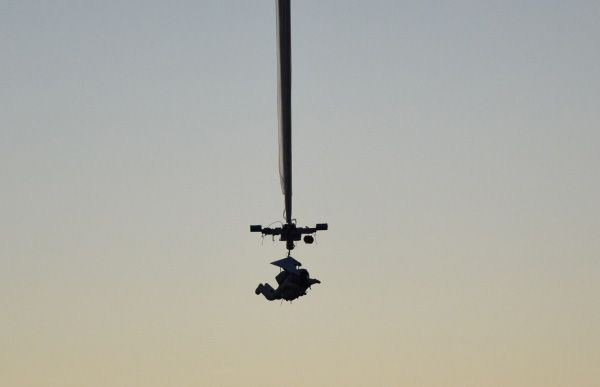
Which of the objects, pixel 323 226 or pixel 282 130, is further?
pixel 323 226

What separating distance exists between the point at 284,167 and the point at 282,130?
5.82 m

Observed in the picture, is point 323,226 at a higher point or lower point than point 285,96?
higher

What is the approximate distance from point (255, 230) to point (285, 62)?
1506 inches

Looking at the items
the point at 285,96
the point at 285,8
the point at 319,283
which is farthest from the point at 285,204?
the point at 285,8

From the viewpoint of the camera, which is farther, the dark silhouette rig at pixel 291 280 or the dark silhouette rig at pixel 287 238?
the dark silhouette rig at pixel 291 280

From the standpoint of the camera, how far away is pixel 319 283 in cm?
9625

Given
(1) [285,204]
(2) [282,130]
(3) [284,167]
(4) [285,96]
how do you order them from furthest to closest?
(1) [285,204], (3) [284,167], (2) [282,130], (4) [285,96]

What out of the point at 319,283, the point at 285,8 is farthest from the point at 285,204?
the point at 285,8

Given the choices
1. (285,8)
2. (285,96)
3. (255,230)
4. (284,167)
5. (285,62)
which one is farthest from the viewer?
(255,230)

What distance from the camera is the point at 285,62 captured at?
5419 cm

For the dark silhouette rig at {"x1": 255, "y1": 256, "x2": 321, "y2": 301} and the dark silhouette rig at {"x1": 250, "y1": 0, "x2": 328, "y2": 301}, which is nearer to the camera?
the dark silhouette rig at {"x1": 250, "y1": 0, "x2": 328, "y2": 301}

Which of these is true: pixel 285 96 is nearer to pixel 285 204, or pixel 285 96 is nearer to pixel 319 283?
pixel 285 204

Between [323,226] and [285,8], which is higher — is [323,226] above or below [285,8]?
above

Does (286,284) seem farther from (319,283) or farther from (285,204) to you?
(285,204)
